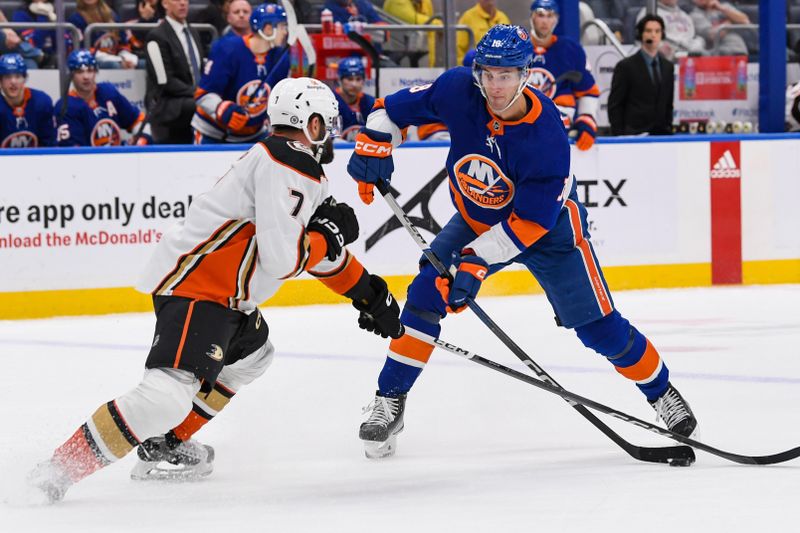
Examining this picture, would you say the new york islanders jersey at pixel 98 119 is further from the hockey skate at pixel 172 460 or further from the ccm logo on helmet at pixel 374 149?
the hockey skate at pixel 172 460

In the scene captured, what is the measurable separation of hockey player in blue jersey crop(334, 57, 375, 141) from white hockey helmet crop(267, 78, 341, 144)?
3.93 meters

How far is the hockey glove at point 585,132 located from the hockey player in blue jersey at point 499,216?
339 cm

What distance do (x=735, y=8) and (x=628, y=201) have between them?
283cm

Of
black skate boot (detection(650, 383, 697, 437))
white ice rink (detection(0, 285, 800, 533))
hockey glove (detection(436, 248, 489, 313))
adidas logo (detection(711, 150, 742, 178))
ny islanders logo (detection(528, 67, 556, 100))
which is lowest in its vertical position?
white ice rink (detection(0, 285, 800, 533))

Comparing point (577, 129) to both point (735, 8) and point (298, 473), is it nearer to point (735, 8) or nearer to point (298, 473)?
point (735, 8)

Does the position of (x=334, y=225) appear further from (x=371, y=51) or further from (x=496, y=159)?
(x=371, y=51)

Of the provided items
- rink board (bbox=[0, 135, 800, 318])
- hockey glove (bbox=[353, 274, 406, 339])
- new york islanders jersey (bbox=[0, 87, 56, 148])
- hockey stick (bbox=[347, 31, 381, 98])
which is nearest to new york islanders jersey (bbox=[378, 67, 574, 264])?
hockey glove (bbox=[353, 274, 406, 339])

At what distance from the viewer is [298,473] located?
344cm

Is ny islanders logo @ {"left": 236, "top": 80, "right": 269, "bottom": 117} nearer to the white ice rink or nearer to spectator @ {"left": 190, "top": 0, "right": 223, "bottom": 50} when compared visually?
spectator @ {"left": 190, "top": 0, "right": 223, "bottom": 50}

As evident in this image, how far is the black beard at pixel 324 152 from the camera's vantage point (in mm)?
3242

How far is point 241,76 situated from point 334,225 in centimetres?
378

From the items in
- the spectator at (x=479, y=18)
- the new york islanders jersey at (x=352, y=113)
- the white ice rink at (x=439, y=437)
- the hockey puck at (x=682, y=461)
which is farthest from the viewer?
the spectator at (x=479, y=18)

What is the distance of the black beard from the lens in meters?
3.24

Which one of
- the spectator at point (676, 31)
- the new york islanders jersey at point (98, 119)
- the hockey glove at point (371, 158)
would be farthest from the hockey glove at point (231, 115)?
the spectator at point (676, 31)
